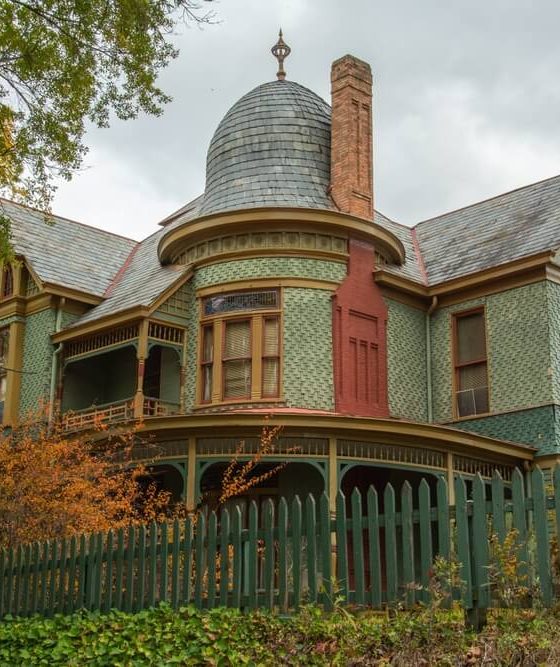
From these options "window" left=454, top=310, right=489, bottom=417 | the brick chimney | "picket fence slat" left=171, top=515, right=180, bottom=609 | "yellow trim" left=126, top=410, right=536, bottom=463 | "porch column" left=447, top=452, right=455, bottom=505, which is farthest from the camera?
the brick chimney

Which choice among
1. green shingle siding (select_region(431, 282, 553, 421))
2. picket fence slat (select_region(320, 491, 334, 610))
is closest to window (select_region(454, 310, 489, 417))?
green shingle siding (select_region(431, 282, 553, 421))

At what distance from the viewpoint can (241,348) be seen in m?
19.9

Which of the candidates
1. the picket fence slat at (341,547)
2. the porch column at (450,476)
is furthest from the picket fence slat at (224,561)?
the porch column at (450,476)

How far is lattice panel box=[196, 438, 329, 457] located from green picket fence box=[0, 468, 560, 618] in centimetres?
554

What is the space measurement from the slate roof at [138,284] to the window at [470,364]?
20.3 ft

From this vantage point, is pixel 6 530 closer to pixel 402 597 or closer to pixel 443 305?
pixel 402 597

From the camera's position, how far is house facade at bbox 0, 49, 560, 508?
18.5m

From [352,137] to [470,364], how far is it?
555 centimetres

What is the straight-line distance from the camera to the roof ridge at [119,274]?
24.4 metres

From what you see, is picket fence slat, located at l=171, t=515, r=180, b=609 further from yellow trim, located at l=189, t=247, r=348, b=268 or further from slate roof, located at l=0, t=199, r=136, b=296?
slate roof, located at l=0, t=199, r=136, b=296

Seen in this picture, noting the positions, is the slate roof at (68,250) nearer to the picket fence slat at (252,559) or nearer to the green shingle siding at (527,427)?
the green shingle siding at (527,427)

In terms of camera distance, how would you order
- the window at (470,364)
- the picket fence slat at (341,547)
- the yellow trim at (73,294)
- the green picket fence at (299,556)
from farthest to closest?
the yellow trim at (73,294)
the window at (470,364)
the picket fence slat at (341,547)
the green picket fence at (299,556)

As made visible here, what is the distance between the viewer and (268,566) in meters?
9.27

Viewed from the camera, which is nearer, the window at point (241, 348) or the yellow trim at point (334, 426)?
the yellow trim at point (334, 426)
